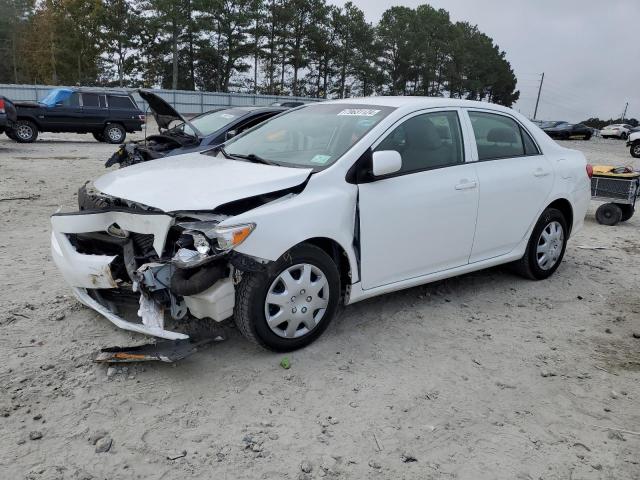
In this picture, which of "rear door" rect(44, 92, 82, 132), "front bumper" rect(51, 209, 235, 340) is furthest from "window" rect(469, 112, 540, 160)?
"rear door" rect(44, 92, 82, 132)

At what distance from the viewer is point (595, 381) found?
358cm

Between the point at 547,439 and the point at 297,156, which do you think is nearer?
the point at 547,439

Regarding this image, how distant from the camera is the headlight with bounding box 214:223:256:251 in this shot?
3189 mm

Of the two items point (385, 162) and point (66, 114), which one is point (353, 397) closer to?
point (385, 162)

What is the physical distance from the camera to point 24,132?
1642cm

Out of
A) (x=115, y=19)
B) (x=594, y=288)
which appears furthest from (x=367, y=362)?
(x=115, y=19)

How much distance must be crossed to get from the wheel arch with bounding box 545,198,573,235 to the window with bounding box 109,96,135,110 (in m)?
15.6

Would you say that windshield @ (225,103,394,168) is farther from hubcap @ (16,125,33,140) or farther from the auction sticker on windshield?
hubcap @ (16,125,33,140)

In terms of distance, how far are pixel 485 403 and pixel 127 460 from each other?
1.99m

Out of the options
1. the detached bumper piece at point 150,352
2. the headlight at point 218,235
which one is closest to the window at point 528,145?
the headlight at point 218,235

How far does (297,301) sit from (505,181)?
2.30 meters

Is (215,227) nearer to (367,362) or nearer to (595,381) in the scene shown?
(367,362)

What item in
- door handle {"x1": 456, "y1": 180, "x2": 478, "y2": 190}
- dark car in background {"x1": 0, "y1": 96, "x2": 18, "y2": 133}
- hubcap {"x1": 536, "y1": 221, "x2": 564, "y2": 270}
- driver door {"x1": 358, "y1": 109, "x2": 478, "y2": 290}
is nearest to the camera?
driver door {"x1": 358, "y1": 109, "x2": 478, "y2": 290}

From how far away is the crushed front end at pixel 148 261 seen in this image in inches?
126
